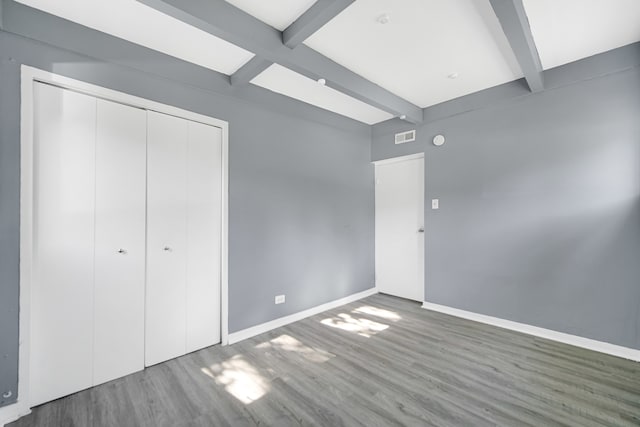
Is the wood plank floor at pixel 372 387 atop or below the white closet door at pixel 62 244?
below

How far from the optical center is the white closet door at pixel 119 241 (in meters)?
2.05

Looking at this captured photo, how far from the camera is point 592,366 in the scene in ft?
7.34

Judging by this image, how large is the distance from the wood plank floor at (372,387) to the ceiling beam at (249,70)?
2.60m

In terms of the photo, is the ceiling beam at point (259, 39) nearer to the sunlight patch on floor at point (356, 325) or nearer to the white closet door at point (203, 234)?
the white closet door at point (203, 234)

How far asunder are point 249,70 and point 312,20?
33.8 inches

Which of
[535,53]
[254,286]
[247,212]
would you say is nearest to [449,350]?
[254,286]

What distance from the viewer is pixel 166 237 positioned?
236cm

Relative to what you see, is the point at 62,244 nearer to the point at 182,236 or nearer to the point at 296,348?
the point at 182,236

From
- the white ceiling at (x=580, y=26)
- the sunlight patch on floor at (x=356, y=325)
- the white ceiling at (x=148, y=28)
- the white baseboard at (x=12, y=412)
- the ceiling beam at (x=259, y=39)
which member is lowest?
the sunlight patch on floor at (x=356, y=325)

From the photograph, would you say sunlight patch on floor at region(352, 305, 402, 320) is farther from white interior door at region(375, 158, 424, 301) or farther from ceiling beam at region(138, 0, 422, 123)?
ceiling beam at region(138, 0, 422, 123)

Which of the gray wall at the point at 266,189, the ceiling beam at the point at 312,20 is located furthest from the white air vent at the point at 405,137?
the ceiling beam at the point at 312,20

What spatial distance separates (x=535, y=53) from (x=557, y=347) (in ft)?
8.91

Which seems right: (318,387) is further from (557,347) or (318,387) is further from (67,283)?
(557,347)

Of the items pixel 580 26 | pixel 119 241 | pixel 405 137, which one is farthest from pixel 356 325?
pixel 580 26
